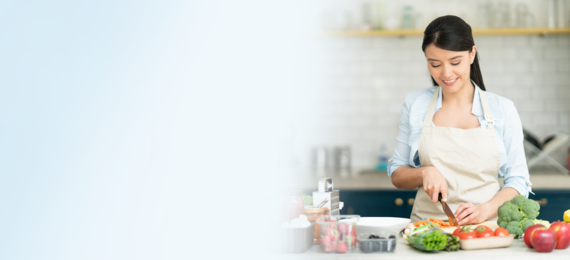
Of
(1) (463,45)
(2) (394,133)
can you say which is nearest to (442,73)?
(1) (463,45)

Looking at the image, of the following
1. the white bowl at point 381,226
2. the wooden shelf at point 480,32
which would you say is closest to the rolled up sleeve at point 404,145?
the white bowl at point 381,226

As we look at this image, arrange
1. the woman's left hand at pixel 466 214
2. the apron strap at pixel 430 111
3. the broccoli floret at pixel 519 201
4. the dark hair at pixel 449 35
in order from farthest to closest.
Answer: the apron strap at pixel 430 111 < the dark hair at pixel 449 35 < the woman's left hand at pixel 466 214 < the broccoli floret at pixel 519 201

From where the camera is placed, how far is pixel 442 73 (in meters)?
1.83

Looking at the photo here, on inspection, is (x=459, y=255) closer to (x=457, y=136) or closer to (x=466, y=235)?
(x=466, y=235)

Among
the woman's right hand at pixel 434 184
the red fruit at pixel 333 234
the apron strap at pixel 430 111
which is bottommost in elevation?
the red fruit at pixel 333 234

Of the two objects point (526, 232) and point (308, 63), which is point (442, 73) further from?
point (308, 63)

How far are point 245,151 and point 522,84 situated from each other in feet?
10.1

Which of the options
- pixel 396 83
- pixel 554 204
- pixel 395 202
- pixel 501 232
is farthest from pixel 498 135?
pixel 396 83

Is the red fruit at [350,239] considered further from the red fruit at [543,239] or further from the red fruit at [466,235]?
the red fruit at [543,239]

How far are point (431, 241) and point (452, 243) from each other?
0.07 metres

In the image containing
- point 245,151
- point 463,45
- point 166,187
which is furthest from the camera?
point 463,45

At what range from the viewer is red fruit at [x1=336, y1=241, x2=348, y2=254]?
1.36m

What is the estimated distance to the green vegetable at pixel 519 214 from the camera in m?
1.50

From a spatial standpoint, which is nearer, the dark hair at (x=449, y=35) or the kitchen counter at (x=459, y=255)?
the kitchen counter at (x=459, y=255)
